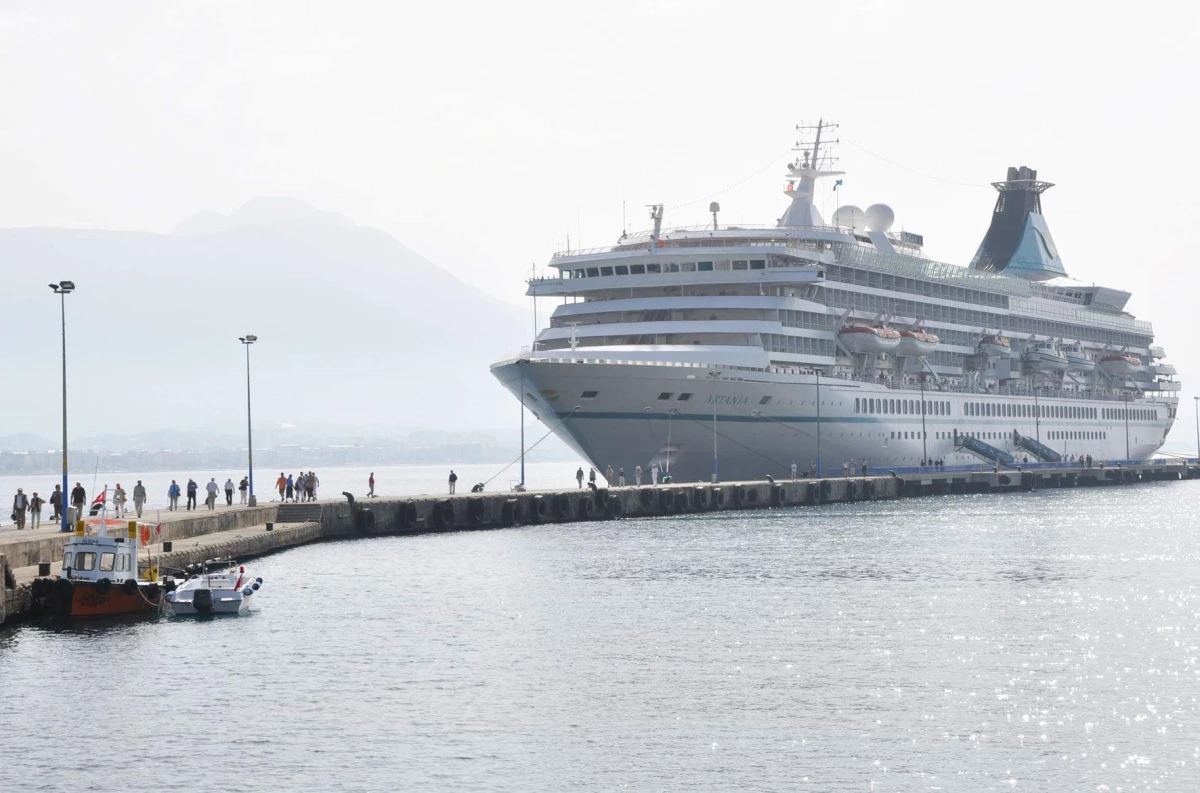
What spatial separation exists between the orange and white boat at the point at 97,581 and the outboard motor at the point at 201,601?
39.3 inches

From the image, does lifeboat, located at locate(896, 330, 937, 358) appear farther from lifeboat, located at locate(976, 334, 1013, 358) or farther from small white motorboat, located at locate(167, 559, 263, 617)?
small white motorboat, located at locate(167, 559, 263, 617)

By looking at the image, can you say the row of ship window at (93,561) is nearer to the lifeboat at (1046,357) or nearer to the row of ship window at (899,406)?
the row of ship window at (899,406)

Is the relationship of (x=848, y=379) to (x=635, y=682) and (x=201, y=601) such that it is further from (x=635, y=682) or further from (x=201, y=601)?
(x=635, y=682)

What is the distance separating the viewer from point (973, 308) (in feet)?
322

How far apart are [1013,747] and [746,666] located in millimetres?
7684

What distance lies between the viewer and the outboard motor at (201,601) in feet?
126

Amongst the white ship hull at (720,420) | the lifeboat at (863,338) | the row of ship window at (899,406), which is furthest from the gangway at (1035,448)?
the lifeboat at (863,338)

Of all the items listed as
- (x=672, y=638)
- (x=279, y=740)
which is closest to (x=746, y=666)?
(x=672, y=638)

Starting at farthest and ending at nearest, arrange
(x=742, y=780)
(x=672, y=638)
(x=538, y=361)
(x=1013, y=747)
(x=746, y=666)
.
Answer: (x=538, y=361) → (x=672, y=638) → (x=746, y=666) → (x=1013, y=747) → (x=742, y=780)

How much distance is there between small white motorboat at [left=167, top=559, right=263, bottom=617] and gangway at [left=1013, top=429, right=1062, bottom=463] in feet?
234

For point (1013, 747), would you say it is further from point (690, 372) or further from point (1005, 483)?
point (1005, 483)

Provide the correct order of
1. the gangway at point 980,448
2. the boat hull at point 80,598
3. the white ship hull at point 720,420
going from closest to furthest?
the boat hull at point 80,598, the white ship hull at point 720,420, the gangway at point 980,448

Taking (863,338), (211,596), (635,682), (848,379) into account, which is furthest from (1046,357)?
(635,682)

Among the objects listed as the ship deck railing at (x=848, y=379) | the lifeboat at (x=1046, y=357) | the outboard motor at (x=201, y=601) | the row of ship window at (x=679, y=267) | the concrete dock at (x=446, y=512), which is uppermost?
the row of ship window at (x=679, y=267)
